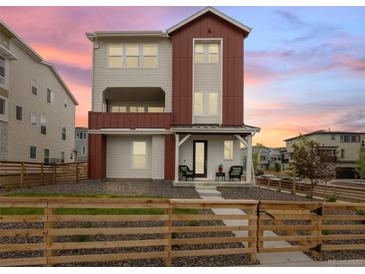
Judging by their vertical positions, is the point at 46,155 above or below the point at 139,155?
below

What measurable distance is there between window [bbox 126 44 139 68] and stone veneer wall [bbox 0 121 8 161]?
902 centimetres

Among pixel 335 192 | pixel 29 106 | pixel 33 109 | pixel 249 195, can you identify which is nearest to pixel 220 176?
pixel 249 195

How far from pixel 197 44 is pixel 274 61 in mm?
5925

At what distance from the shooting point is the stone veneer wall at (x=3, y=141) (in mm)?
20656

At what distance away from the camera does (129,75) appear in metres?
21.2

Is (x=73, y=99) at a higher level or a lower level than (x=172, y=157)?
higher

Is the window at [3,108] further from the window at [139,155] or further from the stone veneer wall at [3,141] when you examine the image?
the window at [139,155]

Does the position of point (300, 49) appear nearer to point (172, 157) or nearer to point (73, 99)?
point (172, 157)

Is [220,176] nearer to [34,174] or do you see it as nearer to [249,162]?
[249,162]

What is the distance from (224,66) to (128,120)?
7086 mm

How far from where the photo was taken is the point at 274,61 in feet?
75.5

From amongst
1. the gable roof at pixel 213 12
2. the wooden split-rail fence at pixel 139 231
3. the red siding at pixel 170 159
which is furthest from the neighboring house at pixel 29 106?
the wooden split-rail fence at pixel 139 231

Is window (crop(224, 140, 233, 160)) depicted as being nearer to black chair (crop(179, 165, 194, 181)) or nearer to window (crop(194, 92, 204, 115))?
window (crop(194, 92, 204, 115))
